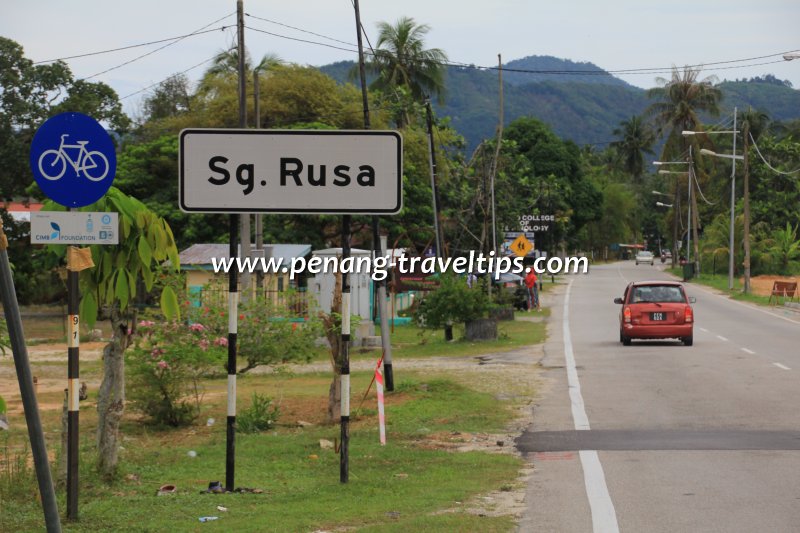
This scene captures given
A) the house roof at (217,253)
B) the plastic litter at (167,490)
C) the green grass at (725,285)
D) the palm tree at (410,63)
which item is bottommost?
the green grass at (725,285)

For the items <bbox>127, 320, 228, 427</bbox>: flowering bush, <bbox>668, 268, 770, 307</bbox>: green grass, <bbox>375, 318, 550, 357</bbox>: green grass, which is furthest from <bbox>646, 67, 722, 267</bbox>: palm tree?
<bbox>127, 320, 228, 427</bbox>: flowering bush

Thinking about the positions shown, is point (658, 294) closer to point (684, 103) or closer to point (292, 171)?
point (292, 171)

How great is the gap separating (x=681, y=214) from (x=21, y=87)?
86507mm

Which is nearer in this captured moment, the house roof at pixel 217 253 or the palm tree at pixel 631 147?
the house roof at pixel 217 253

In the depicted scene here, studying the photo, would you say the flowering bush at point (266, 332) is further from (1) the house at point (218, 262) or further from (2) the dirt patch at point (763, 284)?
(2) the dirt patch at point (763, 284)

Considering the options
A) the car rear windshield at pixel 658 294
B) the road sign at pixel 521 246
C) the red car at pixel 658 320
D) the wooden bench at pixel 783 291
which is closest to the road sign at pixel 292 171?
the red car at pixel 658 320

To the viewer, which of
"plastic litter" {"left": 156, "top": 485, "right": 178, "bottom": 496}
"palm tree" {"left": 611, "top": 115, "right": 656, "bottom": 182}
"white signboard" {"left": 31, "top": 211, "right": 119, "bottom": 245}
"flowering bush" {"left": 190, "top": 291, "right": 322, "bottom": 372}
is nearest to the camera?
"white signboard" {"left": 31, "top": 211, "right": 119, "bottom": 245}

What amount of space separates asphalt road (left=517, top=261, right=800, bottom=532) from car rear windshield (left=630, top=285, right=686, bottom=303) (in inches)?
55.0

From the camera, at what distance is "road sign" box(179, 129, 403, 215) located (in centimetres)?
951

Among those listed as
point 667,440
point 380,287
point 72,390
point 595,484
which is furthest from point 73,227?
point 380,287

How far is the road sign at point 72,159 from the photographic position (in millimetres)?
7906

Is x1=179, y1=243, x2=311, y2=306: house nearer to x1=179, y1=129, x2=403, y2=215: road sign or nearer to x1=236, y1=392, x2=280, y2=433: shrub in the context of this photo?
x1=236, y1=392, x2=280, y2=433: shrub

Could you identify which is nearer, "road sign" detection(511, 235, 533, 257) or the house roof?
the house roof

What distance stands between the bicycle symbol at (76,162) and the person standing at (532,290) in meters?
38.7
